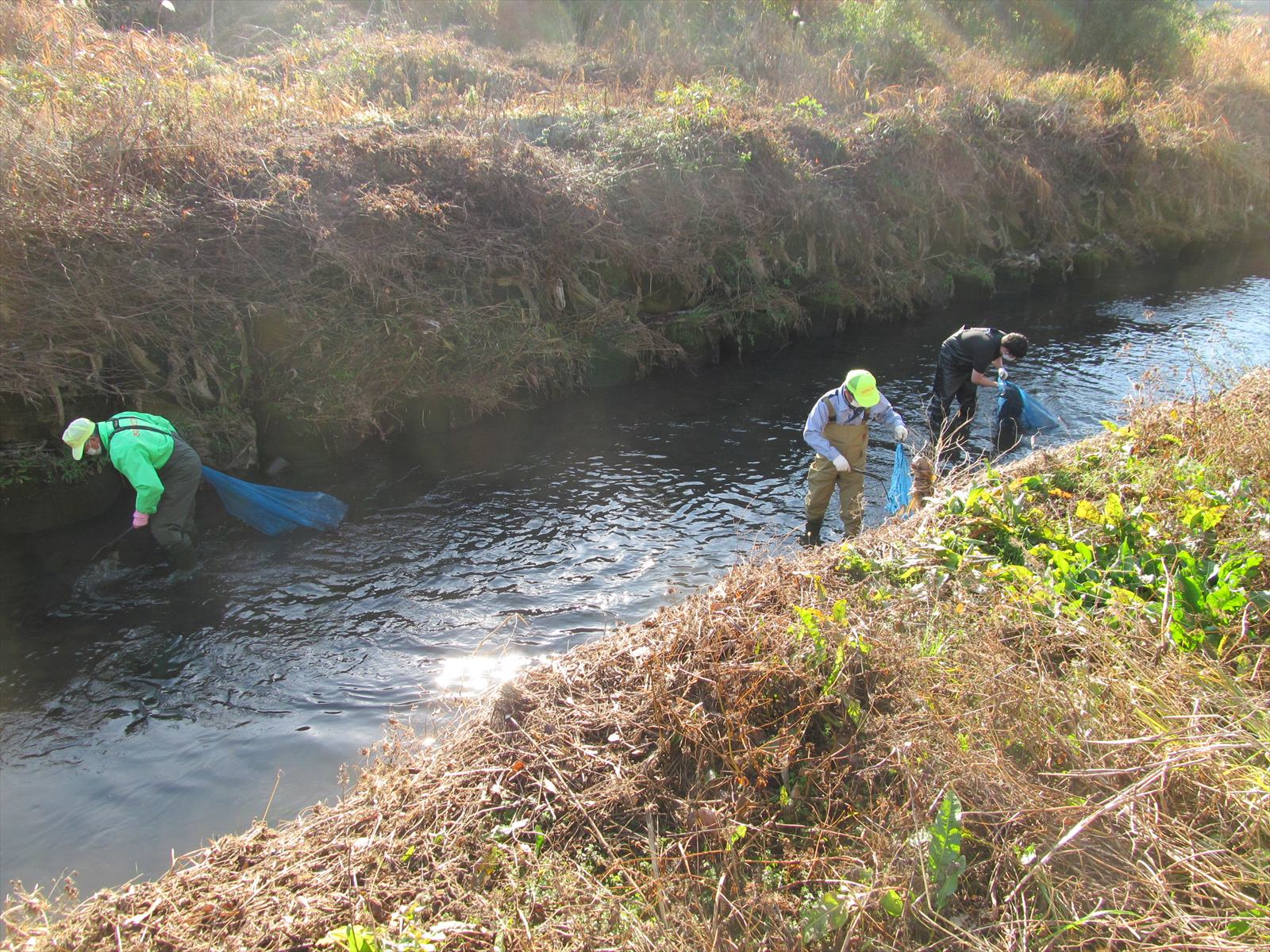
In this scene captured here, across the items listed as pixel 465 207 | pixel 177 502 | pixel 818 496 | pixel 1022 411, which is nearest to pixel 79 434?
pixel 177 502

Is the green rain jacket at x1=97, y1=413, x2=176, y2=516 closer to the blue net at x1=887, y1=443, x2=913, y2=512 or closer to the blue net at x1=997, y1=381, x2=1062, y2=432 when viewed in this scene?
the blue net at x1=887, y1=443, x2=913, y2=512

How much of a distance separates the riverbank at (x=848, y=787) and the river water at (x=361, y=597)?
1.06 metres

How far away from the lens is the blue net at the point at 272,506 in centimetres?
809

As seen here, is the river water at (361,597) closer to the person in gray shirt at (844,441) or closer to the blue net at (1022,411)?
the blue net at (1022,411)

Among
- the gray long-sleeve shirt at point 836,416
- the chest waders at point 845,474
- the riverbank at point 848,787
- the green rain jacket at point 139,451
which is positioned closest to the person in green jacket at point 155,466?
the green rain jacket at point 139,451

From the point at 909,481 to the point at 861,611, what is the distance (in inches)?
147

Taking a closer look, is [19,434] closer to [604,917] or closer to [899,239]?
[604,917]

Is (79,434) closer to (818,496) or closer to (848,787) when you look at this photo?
(818,496)

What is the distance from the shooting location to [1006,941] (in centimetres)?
265

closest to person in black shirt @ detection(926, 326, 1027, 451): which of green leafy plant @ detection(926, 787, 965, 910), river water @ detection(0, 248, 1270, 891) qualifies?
river water @ detection(0, 248, 1270, 891)

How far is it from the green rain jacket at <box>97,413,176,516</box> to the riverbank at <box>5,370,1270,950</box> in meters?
4.17

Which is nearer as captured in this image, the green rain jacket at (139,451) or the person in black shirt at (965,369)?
the green rain jacket at (139,451)

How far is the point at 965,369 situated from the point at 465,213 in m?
7.12

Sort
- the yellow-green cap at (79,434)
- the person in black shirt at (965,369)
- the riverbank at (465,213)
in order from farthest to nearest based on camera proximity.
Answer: the person in black shirt at (965,369) → the riverbank at (465,213) → the yellow-green cap at (79,434)
